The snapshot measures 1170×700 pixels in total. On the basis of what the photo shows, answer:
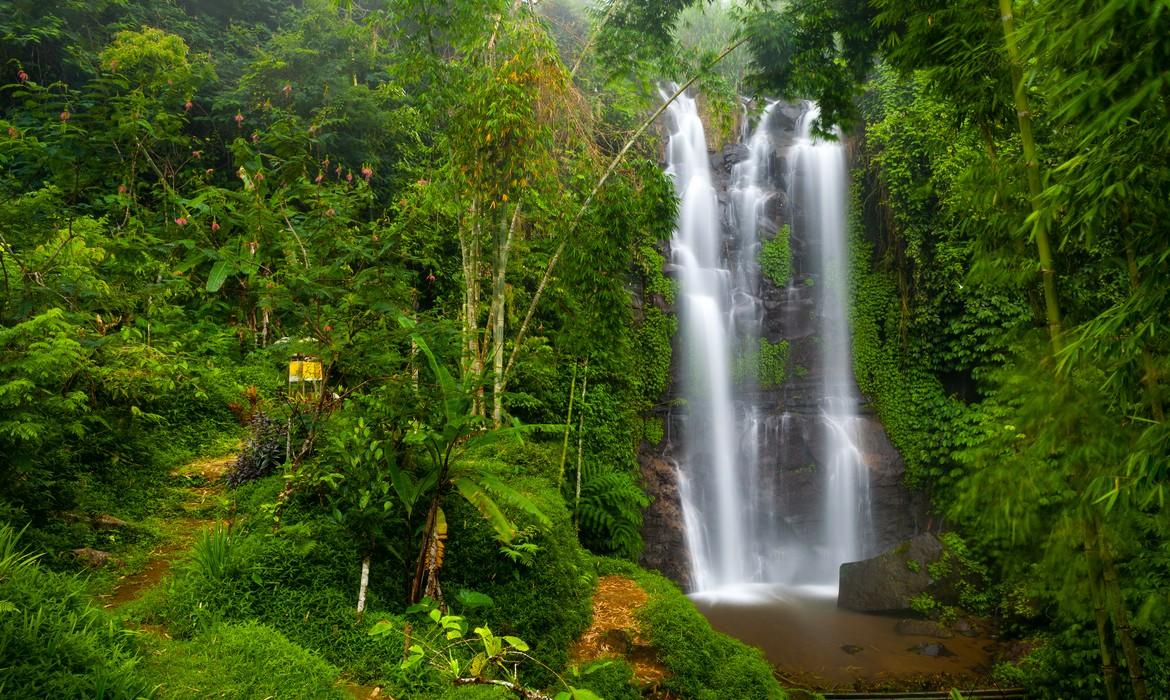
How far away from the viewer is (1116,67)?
77.4 inches

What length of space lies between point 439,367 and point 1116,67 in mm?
3153

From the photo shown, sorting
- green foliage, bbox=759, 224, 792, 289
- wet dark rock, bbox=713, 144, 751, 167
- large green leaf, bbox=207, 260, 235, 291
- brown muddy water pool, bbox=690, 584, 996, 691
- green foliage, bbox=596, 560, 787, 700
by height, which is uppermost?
wet dark rock, bbox=713, 144, 751, 167

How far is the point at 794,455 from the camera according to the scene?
10641 millimetres

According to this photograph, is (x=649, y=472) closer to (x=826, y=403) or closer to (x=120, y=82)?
(x=826, y=403)

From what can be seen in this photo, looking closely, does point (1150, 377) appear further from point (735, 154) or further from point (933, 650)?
point (735, 154)

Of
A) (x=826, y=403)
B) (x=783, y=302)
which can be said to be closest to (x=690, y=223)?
(x=783, y=302)

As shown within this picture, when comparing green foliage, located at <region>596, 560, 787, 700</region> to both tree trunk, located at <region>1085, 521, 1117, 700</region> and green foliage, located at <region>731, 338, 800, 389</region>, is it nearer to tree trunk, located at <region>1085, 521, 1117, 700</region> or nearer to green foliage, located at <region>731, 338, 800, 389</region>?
tree trunk, located at <region>1085, 521, 1117, 700</region>

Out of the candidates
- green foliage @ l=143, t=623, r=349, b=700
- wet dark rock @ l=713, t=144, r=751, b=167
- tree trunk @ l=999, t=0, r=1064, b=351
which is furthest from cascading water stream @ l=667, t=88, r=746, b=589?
green foliage @ l=143, t=623, r=349, b=700

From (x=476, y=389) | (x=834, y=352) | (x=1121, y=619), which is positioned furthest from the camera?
(x=834, y=352)

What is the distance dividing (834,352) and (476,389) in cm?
969

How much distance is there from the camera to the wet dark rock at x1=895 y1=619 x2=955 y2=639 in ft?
23.5

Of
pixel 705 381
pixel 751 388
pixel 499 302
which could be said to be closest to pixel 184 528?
pixel 499 302

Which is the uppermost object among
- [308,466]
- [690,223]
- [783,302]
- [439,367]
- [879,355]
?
[690,223]

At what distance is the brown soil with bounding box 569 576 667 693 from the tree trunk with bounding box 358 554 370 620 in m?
1.68
